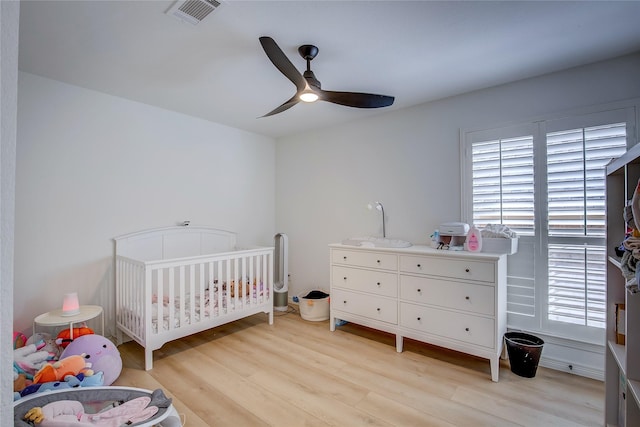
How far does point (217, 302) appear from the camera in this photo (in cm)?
289

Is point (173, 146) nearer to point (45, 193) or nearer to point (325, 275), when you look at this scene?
point (45, 193)

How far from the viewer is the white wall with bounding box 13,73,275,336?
235cm

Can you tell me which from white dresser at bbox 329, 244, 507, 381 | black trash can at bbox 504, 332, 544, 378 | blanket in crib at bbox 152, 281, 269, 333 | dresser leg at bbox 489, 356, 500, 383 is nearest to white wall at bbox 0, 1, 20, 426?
blanket in crib at bbox 152, 281, 269, 333

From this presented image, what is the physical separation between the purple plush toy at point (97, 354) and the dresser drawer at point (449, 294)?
230 cm

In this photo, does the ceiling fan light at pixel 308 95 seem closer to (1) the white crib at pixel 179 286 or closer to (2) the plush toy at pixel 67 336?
(1) the white crib at pixel 179 286

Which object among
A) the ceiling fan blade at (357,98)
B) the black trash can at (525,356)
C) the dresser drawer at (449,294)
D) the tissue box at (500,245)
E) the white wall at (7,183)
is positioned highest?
the ceiling fan blade at (357,98)

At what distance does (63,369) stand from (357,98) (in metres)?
2.64

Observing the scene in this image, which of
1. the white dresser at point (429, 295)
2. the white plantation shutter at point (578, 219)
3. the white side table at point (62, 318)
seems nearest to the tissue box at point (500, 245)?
the white dresser at point (429, 295)

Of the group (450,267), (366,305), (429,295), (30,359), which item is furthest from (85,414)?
(450,267)

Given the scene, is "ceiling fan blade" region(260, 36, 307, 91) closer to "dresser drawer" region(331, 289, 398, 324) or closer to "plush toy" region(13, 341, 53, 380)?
"dresser drawer" region(331, 289, 398, 324)

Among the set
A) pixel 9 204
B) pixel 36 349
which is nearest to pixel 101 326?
pixel 36 349

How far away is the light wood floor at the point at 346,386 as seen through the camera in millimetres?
1773

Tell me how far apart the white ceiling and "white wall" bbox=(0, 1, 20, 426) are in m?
1.31

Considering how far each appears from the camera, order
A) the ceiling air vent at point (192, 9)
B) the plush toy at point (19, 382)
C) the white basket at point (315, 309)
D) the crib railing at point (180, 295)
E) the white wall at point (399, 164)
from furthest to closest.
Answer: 1. the white basket at point (315, 309)
2. the crib railing at point (180, 295)
3. the white wall at point (399, 164)
4. the plush toy at point (19, 382)
5. the ceiling air vent at point (192, 9)
